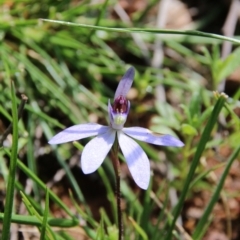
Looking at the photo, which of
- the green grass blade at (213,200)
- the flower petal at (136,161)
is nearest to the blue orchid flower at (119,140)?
the flower petal at (136,161)

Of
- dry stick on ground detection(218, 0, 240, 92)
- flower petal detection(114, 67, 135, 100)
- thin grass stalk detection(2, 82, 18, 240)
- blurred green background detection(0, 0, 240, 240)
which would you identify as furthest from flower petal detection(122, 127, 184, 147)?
dry stick on ground detection(218, 0, 240, 92)

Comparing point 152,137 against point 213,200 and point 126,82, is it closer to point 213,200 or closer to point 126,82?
point 126,82

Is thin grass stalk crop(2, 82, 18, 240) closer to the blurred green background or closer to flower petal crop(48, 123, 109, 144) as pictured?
flower petal crop(48, 123, 109, 144)

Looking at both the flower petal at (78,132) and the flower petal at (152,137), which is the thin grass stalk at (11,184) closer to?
the flower petal at (78,132)

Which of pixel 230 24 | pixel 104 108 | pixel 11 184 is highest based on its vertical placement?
pixel 230 24

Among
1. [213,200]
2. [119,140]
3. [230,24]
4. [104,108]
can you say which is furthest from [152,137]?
[230,24]

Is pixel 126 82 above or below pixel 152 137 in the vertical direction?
above

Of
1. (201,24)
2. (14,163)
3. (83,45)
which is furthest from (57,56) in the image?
(14,163)
